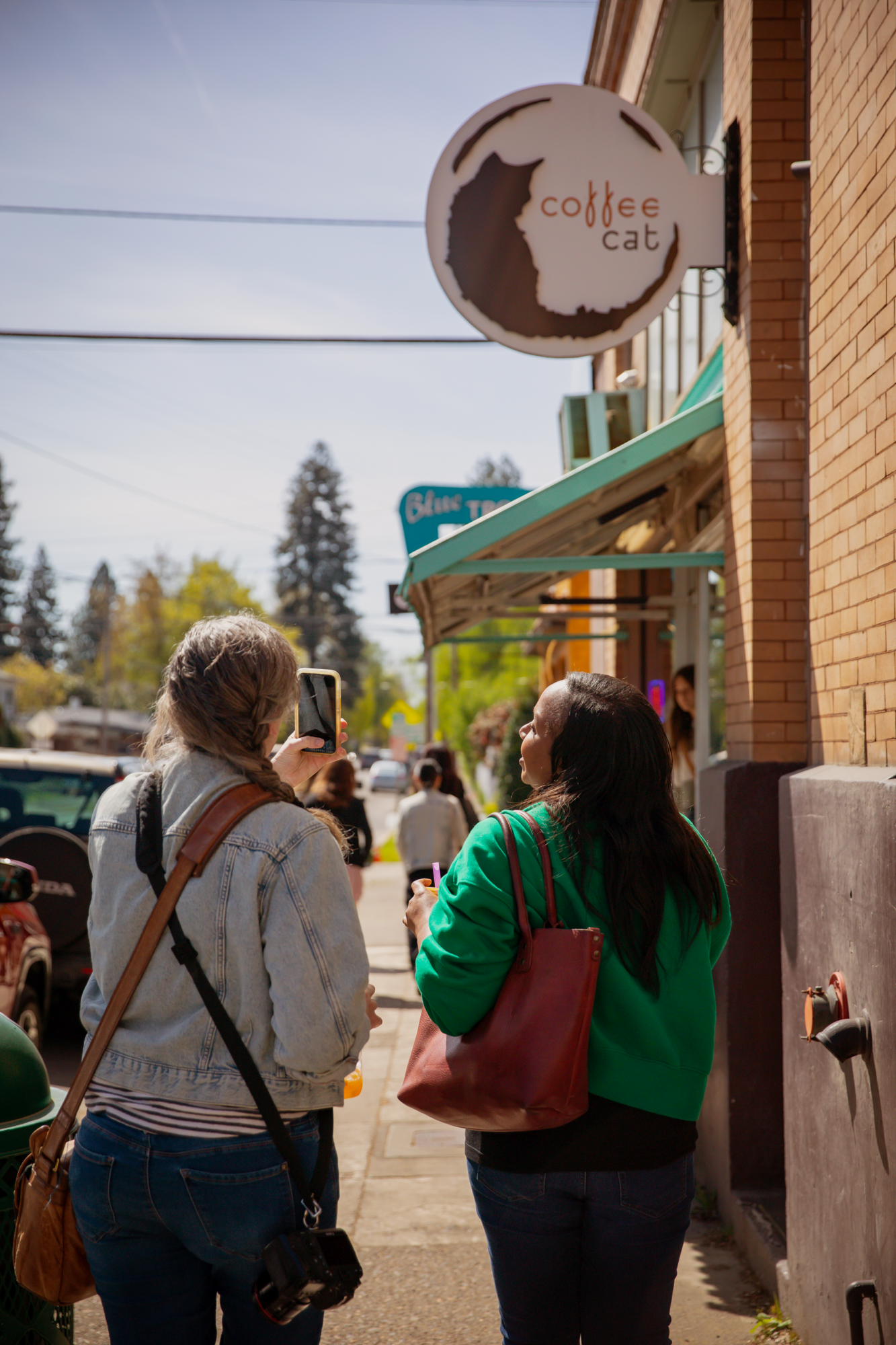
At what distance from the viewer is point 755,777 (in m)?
4.12

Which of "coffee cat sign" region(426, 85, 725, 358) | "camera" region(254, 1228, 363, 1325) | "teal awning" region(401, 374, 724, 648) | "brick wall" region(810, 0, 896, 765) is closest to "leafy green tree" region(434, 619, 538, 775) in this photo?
"teal awning" region(401, 374, 724, 648)

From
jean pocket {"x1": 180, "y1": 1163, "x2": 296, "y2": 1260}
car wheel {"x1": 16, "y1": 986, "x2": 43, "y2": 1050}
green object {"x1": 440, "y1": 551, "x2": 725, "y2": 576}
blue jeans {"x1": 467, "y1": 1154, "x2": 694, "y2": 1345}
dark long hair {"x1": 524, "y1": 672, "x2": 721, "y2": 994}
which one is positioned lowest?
car wheel {"x1": 16, "y1": 986, "x2": 43, "y2": 1050}

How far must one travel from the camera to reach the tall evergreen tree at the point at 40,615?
87312 millimetres

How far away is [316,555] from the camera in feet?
253

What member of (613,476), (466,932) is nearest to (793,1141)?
(466,932)

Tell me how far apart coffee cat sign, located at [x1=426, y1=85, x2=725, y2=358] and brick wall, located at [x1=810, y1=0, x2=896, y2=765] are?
0.95 m

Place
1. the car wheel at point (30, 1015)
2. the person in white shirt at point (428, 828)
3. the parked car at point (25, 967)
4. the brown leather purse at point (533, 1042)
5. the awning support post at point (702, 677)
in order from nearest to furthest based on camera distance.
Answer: the brown leather purse at point (533, 1042)
the awning support post at point (702, 677)
the parked car at point (25, 967)
the car wheel at point (30, 1015)
the person in white shirt at point (428, 828)

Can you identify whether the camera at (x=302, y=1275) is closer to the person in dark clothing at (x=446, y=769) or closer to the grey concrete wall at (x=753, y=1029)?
the grey concrete wall at (x=753, y=1029)

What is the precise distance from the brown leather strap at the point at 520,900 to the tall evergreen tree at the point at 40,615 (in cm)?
8671

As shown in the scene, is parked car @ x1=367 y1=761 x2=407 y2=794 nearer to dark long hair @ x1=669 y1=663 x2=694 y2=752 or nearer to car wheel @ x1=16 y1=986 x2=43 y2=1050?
car wheel @ x1=16 y1=986 x2=43 y2=1050

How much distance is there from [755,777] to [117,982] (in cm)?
273

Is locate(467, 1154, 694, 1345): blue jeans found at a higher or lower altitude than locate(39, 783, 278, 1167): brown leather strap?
lower

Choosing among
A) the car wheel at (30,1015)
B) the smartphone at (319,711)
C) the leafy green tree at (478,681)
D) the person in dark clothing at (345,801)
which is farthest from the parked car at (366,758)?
the smartphone at (319,711)

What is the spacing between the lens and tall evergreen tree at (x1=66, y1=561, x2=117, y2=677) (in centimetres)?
8175
